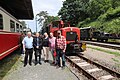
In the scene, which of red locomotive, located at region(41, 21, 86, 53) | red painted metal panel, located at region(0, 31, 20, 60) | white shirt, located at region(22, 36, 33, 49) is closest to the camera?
red painted metal panel, located at region(0, 31, 20, 60)

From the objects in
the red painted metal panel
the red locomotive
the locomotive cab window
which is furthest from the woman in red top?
the locomotive cab window

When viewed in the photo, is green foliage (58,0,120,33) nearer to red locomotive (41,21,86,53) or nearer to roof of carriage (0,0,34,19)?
roof of carriage (0,0,34,19)

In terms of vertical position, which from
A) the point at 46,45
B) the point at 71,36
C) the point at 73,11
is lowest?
the point at 46,45

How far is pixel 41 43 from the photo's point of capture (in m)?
13.4

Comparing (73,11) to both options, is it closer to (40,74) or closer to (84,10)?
(84,10)

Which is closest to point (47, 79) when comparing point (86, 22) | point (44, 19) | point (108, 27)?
point (108, 27)

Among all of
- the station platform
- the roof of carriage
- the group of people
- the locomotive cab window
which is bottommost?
the station platform

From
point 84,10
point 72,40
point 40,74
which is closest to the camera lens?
point 40,74

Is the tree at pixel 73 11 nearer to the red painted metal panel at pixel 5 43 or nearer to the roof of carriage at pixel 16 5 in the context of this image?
the roof of carriage at pixel 16 5

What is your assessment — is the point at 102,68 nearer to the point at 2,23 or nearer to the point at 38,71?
the point at 38,71

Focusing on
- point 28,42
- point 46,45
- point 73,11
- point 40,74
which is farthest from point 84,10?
point 40,74

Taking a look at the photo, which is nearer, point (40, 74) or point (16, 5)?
point (40, 74)

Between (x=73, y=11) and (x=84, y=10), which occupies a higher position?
(x=84, y=10)

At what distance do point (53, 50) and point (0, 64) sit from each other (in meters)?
3.22
